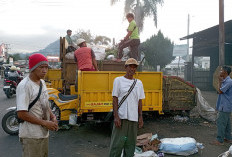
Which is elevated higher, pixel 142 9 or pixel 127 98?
pixel 142 9

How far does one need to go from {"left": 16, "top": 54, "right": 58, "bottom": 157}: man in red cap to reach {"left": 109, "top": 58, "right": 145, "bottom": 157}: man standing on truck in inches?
42.3

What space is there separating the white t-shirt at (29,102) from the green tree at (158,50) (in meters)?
35.3

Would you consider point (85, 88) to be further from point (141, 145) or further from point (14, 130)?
point (14, 130)

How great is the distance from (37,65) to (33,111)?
48cm

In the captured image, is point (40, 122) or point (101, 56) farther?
point (101, 56)

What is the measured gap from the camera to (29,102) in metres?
2.03

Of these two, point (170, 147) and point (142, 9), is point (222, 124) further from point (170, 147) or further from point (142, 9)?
point (142, 9)

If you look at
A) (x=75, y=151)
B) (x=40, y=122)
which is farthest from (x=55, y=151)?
(x=40, y=122)

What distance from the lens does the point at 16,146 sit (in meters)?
4.46

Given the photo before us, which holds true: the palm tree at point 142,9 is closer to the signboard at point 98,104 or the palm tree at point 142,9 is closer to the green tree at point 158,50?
the signboard at point 98,104

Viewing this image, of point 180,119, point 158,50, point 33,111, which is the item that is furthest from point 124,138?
point 158,50

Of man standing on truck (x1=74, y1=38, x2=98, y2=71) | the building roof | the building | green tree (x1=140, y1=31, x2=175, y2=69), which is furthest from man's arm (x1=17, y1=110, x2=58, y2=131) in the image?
green tree (x1=140, y1=31, x2=175, y2=69)

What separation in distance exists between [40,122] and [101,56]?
5041 millimetres

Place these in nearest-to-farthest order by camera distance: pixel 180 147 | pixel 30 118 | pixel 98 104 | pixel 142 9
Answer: pixel 30 118
pixel 180 147
pixel 98 104
pixel 142 9
